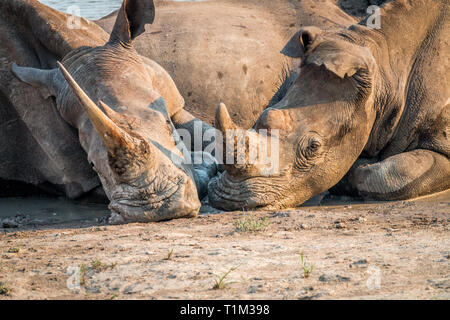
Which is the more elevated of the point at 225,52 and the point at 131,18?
the point at 131,18

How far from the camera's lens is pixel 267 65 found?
9.50 m

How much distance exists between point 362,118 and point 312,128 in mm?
518

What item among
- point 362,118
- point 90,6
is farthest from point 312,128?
point 90,6

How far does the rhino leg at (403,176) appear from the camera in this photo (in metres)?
7.30

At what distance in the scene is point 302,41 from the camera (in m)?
7.22

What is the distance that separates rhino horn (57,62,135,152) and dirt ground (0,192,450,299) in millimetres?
629

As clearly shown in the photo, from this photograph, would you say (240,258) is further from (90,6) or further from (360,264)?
(90,6)

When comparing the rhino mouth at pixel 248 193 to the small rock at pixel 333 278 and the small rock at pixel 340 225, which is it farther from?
the small rock at pixel 333 278

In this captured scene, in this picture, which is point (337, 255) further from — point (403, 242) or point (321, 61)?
point (321, 61)

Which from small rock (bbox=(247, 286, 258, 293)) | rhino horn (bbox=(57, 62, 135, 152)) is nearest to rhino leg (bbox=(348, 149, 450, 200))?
rhino horn (bbox=(57, 62, 135, 152))

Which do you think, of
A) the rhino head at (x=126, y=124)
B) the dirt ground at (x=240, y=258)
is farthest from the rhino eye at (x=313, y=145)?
the rhino head at (x=126, y=124)

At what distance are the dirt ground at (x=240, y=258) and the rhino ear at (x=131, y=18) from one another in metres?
1.91
